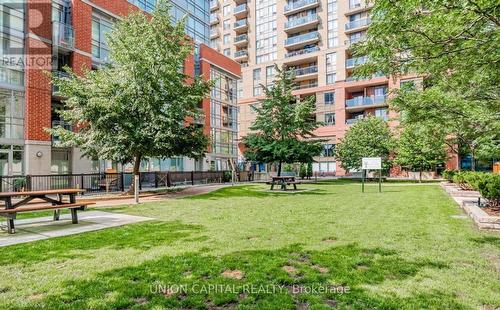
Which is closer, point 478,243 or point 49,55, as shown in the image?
point 478,243

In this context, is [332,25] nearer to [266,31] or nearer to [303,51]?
[303,51]

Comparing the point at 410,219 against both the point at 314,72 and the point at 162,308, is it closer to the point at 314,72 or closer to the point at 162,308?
the point at 162,308

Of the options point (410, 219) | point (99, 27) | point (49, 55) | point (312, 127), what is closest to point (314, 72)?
point (312, 127)

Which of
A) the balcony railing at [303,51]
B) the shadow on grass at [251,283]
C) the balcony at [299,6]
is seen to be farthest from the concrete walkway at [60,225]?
the balcony at [299,6]

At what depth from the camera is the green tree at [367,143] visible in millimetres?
33438

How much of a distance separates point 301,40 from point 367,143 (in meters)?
28.2

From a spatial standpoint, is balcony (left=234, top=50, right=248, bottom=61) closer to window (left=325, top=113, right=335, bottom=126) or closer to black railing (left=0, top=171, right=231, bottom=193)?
window (left=325, top=113, right=335, bottom=126)

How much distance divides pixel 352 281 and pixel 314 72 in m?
51.9

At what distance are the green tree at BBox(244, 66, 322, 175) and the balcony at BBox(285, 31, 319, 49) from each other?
2743 centimetres

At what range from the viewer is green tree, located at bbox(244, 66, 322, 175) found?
91.1ft

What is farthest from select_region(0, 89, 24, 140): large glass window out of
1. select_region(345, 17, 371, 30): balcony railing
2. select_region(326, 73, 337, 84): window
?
select_region(345, 17, 371, 30): balcony railing

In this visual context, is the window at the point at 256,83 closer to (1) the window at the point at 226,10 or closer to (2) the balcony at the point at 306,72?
(2) the balcony at the point at 306,72

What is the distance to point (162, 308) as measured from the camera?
11.3ft

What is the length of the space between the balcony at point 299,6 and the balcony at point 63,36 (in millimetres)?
41763
